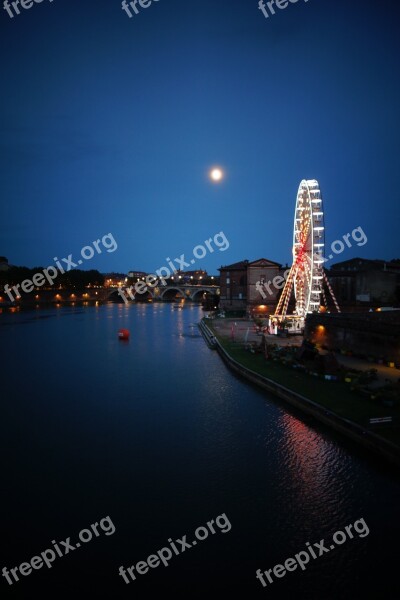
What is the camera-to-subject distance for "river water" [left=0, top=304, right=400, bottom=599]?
899 centimetres

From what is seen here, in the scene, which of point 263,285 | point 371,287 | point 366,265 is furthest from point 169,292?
point 371,287

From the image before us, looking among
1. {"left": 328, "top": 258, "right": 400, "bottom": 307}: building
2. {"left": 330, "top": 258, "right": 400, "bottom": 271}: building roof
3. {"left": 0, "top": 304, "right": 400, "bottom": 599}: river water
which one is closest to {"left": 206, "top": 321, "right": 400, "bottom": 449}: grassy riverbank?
{"left": 0, "top": 304, "right": 400, "bottom": 599}: river water

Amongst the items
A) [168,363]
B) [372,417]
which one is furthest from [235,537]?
[168,363]

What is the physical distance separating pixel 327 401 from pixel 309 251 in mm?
21718

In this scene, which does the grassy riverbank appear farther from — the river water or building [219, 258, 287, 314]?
building [219, 258, 287, 314]

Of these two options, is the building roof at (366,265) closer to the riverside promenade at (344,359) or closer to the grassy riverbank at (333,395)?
the riverside promenade at (344,359)

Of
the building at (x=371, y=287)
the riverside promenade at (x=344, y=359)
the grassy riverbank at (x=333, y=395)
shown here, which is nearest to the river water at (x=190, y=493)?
the grassy riverbank at (x=333, y=395)

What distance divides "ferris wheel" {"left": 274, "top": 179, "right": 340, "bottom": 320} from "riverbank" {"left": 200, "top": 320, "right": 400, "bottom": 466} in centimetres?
1005

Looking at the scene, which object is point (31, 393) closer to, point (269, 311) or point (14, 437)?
point (14, 437)

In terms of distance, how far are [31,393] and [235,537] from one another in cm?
1741

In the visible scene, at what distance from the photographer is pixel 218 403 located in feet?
68.6

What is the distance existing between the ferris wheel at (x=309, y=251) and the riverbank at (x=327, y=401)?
10.0 metres

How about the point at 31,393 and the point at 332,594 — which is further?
the point at 31,393

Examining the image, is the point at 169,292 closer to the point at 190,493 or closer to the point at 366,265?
the point at 366,265
